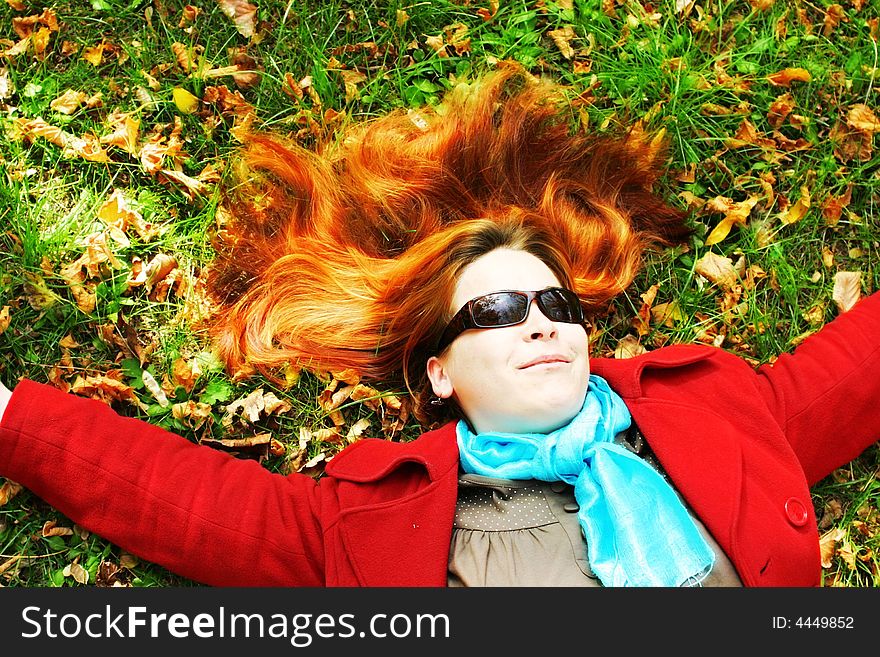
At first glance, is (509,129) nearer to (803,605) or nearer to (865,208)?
(865,208)

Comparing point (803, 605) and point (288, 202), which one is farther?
point (288, 202)

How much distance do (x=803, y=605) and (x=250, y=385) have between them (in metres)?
2.92

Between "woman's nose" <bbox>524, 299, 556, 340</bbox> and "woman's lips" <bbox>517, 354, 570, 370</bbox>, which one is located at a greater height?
"woman's nose" <bbox>524, 299, 556, 340</bbox>

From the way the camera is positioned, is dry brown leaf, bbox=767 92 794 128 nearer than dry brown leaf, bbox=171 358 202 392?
No

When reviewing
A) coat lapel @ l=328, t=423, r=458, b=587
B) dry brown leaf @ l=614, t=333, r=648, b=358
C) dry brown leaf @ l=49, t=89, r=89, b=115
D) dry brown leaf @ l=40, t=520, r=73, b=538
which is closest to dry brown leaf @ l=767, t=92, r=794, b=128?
dry brown leaf @ l=614, t=333, r=648, b=358

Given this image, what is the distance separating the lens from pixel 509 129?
452cm

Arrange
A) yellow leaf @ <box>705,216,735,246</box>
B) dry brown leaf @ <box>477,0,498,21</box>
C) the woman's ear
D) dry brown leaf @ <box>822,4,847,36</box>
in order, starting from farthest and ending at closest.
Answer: dry brown leaf @ <box>822,4,847,36</box> < dry brown leaf @ <box>477,0,498,21</box> < yellow leaf @ <box>705,216,735,246</box> < the woman's ear

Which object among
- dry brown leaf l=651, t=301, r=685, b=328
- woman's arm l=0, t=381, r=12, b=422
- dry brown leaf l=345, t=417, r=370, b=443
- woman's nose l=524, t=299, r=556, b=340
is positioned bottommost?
dry brown leaf l=345, t=417, r=370, b=443

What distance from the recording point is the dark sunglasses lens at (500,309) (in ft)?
12.3

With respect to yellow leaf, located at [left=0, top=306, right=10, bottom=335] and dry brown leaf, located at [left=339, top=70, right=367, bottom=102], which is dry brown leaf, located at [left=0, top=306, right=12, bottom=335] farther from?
dry brown leaf, located at [left=339, top=70, right=367, bottom=102]

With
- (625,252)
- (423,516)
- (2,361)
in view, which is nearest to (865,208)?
(625,252)

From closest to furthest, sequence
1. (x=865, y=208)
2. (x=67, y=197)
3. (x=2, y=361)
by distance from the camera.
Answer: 1. (x=2, y=361)
2. (x=67, y=197)
3. (x=865, y=208)

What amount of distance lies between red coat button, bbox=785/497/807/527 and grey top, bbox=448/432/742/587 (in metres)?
0.39

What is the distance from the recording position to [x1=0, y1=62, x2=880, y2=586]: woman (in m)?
3.64
